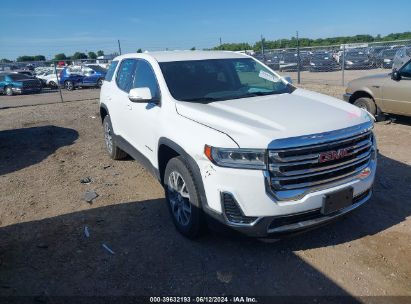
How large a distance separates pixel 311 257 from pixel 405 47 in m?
15.4

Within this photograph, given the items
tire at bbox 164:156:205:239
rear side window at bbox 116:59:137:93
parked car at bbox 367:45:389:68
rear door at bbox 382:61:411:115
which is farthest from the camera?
parked car at bbox 367:45:389:68

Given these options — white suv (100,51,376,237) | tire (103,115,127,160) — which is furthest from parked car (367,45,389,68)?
white suv (100,51,376,237)

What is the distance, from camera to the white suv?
2.93 metres

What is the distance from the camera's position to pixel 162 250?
3.62 m

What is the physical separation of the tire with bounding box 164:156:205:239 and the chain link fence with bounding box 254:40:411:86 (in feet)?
51.0

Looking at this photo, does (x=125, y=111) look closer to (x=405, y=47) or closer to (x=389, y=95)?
(x=389, y=95)

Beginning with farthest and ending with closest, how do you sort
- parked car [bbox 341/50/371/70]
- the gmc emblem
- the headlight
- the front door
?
parked car [bbox 341/50/371/70] → the front door → the gmc emblem → the headlight

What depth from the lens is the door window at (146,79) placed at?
4.17 meters

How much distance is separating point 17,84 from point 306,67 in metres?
17.9

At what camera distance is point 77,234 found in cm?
402

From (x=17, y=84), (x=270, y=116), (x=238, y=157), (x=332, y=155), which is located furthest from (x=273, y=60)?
(x=238, y=157)

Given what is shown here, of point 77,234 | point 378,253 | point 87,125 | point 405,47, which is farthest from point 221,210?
point 405,47

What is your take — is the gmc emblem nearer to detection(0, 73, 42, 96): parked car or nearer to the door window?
the door window

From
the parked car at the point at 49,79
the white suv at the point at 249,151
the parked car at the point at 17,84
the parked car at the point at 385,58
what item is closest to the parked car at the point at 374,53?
the parked car at the point at 385,58
